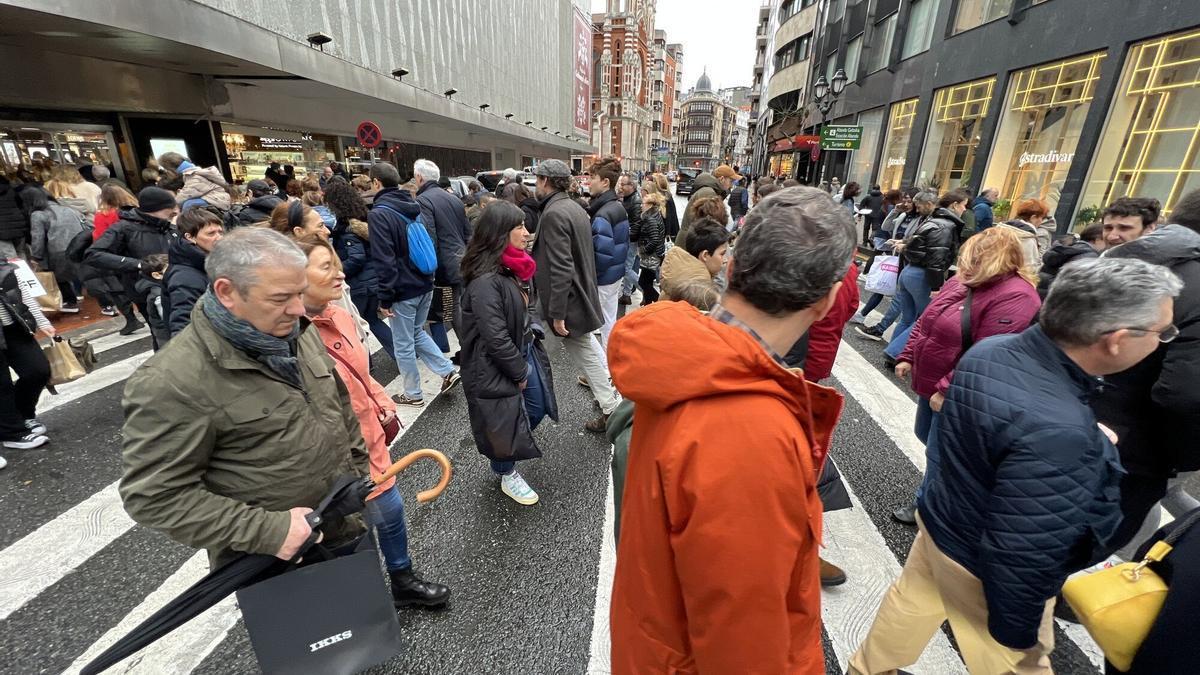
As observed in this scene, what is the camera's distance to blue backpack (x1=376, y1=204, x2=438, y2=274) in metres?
4.71

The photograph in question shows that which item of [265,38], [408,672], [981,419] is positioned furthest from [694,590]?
[265,38]

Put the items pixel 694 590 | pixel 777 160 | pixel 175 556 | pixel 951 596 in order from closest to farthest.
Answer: pixel 694 590, pixel 951 596, pixel 175 556, pixel 777 160

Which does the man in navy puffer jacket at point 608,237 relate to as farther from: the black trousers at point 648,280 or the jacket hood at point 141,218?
the jacket hood at point 141,218

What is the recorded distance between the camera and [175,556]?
2969 millimetres

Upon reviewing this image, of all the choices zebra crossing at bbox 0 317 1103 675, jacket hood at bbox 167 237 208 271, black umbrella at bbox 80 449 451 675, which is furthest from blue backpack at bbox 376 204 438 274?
black umbrella at bbox 80 449 451 675

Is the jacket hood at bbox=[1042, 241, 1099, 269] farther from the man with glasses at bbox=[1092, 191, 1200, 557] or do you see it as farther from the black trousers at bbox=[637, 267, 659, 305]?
the black trousers at bbox=[637, 267, 659, 305]

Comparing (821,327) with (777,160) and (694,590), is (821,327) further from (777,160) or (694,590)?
(777,160)

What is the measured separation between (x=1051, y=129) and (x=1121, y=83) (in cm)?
160

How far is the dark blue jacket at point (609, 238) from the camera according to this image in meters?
5.26

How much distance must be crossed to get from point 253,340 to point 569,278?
8.96ft

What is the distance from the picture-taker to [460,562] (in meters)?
2.94

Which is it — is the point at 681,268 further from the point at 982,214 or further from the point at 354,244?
the point at 982,214

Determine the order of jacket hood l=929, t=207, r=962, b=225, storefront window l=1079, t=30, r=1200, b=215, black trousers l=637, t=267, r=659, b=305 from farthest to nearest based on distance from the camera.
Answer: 1. storefront window l=1079, t=30, r=1200, b=215
2. black trousers l=637, t=267, r=659, b=305
3. jacket hood l=929, t=207, r=962, b=225

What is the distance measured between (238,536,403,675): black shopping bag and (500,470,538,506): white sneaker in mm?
1504
